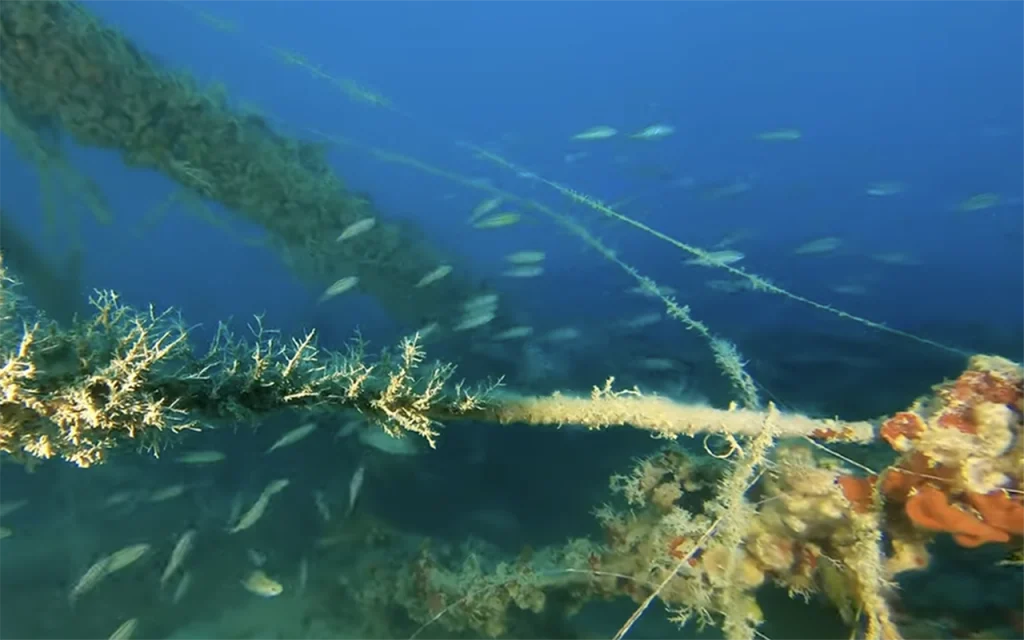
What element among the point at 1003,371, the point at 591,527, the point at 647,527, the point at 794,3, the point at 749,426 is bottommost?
the point at 591,527

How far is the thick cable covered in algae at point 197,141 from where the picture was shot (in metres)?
5.21

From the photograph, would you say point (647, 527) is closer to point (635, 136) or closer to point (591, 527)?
point (591, 527)

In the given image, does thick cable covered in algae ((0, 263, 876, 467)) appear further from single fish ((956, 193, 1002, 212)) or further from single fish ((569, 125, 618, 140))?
single fish ((956, 193, 1002, 212))

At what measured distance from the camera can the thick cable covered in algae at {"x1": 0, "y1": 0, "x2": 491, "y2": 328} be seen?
521 cm

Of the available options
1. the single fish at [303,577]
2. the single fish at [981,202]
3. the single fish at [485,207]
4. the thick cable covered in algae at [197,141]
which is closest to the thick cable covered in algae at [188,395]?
the thick cable covered in algae at [197,141]

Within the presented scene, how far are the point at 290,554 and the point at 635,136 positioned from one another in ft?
23.3

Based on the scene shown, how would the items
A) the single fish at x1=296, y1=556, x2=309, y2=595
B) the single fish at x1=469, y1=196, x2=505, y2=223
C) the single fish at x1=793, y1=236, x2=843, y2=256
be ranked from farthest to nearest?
the single fish at x1=793, y1=236, x2=843, y2=256 → the single fish at x1=469, y1=196, x2=505, y2=223 → the single fish at x1=296, y1=556, x2=309, y2=595

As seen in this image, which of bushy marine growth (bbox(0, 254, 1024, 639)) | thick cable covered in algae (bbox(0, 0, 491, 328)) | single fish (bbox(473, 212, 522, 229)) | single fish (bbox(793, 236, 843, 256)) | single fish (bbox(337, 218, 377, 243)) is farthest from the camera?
single fish (bbox(793, 236, 843, 256))

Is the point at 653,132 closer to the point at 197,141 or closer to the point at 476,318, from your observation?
the point at 476,318

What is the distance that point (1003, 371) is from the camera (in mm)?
2965

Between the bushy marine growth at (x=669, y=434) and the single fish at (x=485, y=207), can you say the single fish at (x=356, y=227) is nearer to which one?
the single fish at (x=485, y=207)

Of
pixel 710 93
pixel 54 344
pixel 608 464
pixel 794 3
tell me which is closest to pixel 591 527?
pixel 608 464

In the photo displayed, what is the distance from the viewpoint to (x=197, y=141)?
6.03 m

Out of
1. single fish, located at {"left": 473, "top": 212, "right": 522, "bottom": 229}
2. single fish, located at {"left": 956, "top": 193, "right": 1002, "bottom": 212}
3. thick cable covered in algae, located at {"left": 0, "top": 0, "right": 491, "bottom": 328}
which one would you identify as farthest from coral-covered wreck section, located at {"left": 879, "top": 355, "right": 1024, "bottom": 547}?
single fish, located at {"left": 956, "top": 193, "right": 1002, "bottom": 212}
